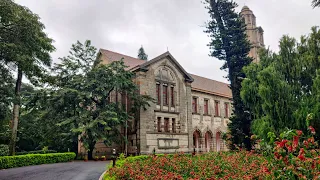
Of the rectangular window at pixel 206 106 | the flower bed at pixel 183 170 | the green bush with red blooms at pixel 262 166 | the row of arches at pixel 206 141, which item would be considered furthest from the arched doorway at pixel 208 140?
the flower bed at pixel 183 170

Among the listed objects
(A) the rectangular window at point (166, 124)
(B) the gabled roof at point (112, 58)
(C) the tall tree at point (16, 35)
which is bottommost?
(A) the rectangular window at point (166, 124)

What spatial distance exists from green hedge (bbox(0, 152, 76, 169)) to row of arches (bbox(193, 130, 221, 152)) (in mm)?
13443

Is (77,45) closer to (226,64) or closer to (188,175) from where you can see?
(226,64)

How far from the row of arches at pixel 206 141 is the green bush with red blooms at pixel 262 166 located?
18.3 metres

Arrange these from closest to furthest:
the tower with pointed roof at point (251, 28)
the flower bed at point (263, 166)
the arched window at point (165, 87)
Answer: the flower bed at point (263, 166), the arched window at point (165, 87), the tower with pointed roof at point (251, 28)

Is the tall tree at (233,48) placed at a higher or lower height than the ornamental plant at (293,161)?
higher

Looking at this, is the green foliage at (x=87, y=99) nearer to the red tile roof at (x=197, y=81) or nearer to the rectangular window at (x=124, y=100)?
the rectangular window at (x=124, y=100)

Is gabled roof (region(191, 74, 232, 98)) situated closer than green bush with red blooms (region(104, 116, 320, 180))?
No

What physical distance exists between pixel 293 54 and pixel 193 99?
1513 centimetres

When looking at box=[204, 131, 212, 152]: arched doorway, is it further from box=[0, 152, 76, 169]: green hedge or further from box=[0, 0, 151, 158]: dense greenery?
box=[0, 152, 76, 169]: green hedge

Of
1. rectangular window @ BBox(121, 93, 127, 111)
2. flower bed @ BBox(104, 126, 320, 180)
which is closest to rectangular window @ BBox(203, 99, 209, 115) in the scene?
rectangular window @ BBox(121, 93, 127, 111)

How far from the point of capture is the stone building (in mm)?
23781

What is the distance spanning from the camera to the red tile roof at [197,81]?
27.8m

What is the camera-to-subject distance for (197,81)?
34.0 m
